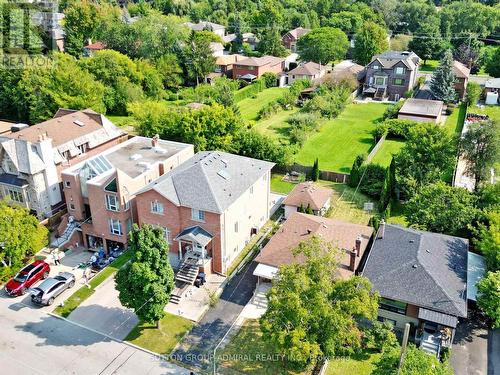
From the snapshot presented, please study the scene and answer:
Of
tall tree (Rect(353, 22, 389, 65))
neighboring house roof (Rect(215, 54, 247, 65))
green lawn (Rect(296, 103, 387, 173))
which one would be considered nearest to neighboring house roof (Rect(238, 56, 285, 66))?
neighboring house roof (Rect(215, 54, 247, 65))

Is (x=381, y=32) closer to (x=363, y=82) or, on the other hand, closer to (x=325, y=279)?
(x=363, y=82)

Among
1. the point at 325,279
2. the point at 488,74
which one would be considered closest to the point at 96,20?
the point at 488,74

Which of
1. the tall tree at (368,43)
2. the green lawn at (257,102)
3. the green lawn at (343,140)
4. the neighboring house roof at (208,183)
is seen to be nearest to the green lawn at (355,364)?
the neighboring house roof at (208,183)

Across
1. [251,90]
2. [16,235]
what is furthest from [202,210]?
[251,90]

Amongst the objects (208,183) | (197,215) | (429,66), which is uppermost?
(208,183)

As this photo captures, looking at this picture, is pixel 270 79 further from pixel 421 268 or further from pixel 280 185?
pixel 421 268
